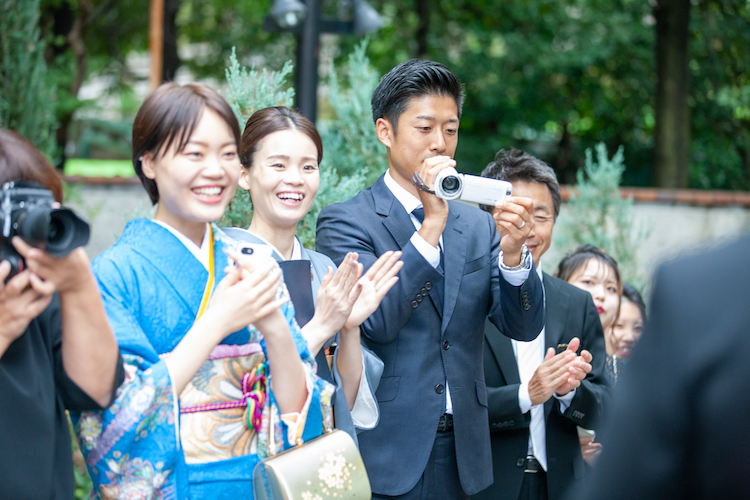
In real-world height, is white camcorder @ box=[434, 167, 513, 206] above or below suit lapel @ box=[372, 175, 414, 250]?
above

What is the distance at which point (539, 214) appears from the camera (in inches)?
114

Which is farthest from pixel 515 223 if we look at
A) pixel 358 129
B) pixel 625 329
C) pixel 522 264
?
pixel 358 129

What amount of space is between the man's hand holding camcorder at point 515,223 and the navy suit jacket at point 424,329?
0.11 m

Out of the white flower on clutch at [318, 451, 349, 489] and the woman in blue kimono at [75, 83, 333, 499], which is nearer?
the woman in blue kimono at [75, 83, 333, 499]

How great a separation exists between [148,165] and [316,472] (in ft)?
2.81

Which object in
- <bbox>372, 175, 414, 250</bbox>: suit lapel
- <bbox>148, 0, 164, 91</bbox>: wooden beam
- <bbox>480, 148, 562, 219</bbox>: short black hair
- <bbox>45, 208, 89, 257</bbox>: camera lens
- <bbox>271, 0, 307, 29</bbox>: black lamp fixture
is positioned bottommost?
<bbox>45, 208, 89, 257</bbox>: camera lens

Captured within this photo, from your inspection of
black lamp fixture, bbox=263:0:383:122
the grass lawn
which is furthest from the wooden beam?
the grass lawn

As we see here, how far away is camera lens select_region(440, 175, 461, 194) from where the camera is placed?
217 centimetres

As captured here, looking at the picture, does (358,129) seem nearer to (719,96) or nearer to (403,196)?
(403,196)

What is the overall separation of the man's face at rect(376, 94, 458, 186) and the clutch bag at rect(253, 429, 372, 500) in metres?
0.99

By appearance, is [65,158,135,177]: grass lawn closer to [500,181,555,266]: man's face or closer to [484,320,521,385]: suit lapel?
[500,181,555,266]: man's face

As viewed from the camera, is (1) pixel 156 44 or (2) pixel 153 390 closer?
(2) pixel 153 390

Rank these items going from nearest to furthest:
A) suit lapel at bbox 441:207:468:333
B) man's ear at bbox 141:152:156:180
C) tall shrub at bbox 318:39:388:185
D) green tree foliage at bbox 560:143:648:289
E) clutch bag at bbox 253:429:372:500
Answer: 1. clutch bag at bbox 253:429:372:500
2. man's ear at bbox 141:152:156:180
3. suit lapel at bbox 441:207:468:333
4. tall shrub at bbox 318:39:388:185
5. green tree foliage at bbox 560:143:648:289

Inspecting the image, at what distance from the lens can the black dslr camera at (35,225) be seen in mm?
1285
